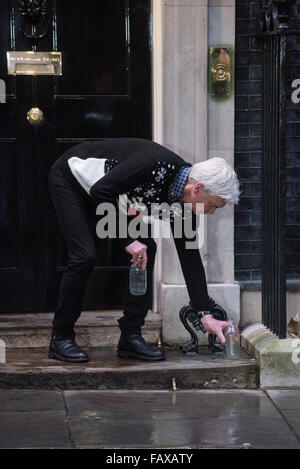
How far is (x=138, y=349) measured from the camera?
6758mm

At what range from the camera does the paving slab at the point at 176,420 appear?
538 centimetres

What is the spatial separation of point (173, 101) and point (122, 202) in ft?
3.46

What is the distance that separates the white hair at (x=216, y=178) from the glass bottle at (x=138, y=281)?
2.71 feet

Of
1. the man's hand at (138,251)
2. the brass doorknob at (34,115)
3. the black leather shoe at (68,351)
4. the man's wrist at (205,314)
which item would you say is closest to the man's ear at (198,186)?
the man's hand at (138,251)

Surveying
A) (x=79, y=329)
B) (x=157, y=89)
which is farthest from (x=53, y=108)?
(x=79, y=329)

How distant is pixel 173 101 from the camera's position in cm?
713

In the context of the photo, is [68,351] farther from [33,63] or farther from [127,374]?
[33,63]

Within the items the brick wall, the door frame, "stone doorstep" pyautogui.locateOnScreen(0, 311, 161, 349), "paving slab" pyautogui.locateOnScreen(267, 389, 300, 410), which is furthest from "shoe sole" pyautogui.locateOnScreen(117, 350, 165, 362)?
the brick wall

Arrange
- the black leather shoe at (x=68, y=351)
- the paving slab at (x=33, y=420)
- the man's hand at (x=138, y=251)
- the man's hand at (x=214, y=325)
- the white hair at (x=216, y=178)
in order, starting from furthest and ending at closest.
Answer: the black leather shoe at (x=68, y=351) < the man's hand at (x=214, y=325) < the man's hand at (x=138, y=251) < the white hair at (x=216, y=178) < the paving slab at (x=33, y=420)

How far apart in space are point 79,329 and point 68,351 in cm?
55

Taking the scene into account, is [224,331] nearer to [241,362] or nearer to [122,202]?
[241,362]

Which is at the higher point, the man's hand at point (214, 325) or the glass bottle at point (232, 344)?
the man's hand at point (214, 325)

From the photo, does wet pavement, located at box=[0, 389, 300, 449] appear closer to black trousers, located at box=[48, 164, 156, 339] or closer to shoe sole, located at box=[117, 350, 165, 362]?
shoe sole, located at box=[117, 350, 165, 362]

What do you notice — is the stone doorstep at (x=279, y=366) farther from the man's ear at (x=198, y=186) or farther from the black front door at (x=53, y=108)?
the black front door at (x=53, y=108)
